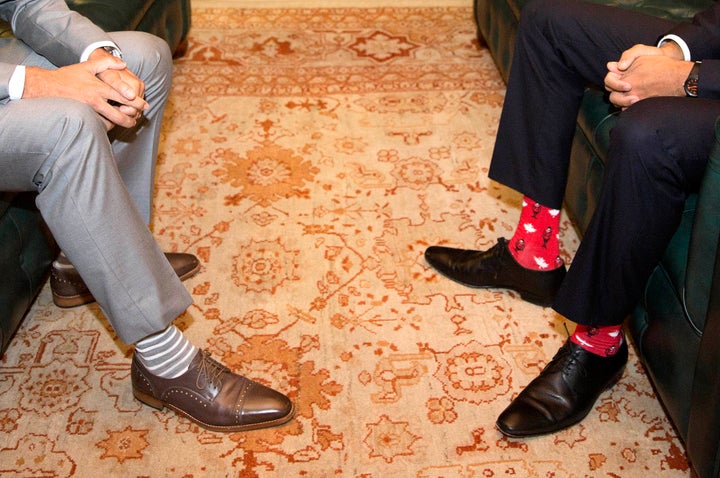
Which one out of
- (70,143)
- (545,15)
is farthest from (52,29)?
(545,15)

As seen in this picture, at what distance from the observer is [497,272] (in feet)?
5.82

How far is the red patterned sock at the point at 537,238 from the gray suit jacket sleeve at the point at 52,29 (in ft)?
3.31

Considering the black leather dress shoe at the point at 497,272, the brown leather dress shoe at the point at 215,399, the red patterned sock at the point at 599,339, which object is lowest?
the brown leather dress shoe at the point at 215,399

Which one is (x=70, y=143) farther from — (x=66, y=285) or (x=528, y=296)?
(x=528, y=296)

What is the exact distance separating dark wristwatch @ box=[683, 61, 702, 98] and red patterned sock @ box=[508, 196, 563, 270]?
1.28 ft

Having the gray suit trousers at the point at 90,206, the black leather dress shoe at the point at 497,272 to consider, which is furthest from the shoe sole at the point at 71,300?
the black leather dress shoe at the point at 497,272

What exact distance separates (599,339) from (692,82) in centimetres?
53

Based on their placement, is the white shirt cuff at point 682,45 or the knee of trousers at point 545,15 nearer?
the white shirt cuff at point 682,45

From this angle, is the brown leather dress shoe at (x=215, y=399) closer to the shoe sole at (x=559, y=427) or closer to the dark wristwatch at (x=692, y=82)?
the shoe sole at (x=559, y=427)

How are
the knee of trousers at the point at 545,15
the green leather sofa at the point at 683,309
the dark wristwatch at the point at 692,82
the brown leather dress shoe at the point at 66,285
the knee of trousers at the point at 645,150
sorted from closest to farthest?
the green leather sofa at the point at 683,309 → the knee of trousers at the point at 645,150 → the dark wristwatch at the point at 692,82 → the knee of trousers at the point at 545,15 → the brown leather dress shoe at the point at 66,285

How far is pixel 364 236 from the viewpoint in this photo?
77.2 inches

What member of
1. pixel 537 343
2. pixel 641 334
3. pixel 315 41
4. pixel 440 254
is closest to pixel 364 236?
pixel 440 254

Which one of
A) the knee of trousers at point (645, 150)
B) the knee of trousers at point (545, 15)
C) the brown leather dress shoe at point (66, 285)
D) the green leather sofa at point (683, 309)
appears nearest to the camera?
the green leather sofa at point (683, 309)

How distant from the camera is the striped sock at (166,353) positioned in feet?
4.66
